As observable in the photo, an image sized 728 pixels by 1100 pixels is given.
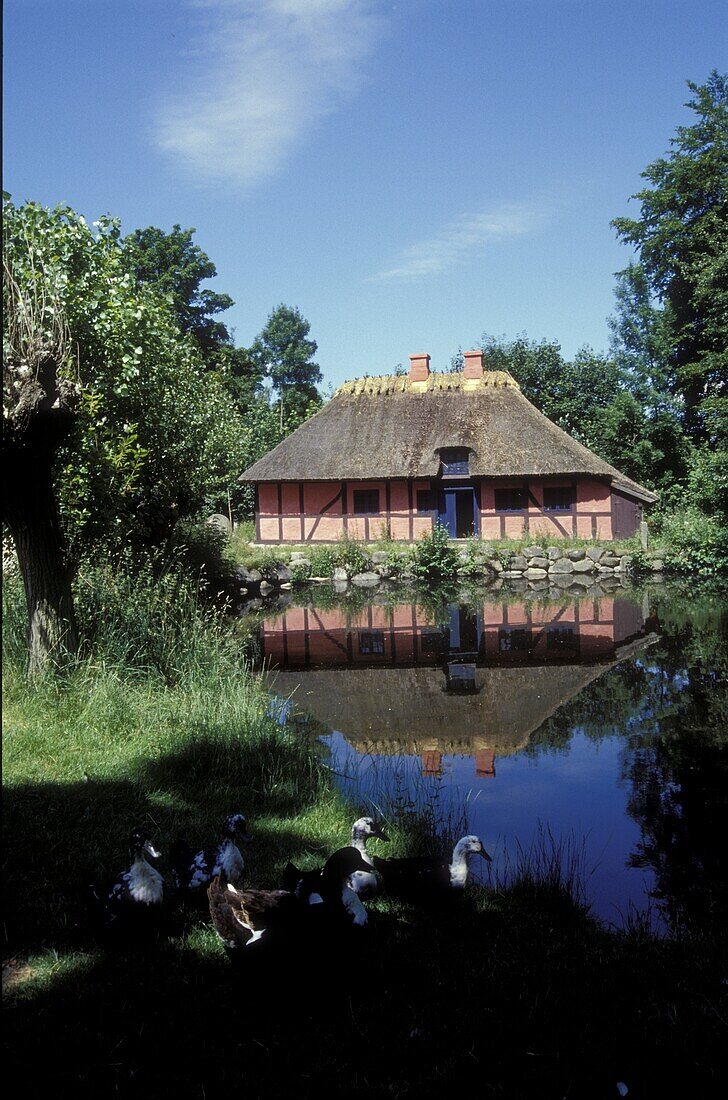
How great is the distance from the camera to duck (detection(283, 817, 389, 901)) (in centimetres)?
399

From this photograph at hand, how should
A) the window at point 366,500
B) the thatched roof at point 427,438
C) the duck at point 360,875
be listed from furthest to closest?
the window at point 366,500 < the thatched roof at point 427,438 < the duck at point 360,875

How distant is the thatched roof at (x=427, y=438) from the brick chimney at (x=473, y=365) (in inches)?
10.0

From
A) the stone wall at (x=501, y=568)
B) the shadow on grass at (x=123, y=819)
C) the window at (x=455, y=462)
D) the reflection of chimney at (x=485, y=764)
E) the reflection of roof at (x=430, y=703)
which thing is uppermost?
the window at (x=455, y=462)

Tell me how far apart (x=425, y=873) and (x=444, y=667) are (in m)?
8.05

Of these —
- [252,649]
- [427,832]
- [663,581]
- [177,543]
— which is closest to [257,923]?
[427,832]

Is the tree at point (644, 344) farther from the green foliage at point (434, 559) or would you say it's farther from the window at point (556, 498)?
the green foliage at point (434, 559)

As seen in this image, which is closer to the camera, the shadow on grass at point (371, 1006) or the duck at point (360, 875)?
the shadow on grass at point (371, 1006)

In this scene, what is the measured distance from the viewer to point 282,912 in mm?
3604

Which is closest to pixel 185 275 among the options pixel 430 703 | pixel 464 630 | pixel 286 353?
pixel 286 353

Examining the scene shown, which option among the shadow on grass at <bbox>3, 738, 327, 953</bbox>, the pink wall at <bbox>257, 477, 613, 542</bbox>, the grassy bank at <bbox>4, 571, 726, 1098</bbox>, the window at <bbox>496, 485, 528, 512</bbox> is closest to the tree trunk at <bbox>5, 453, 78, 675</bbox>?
the grassy bank at <bbox>4, 571, 726, 1098</bbox>

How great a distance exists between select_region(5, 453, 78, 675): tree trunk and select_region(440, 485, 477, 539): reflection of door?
21.3 m

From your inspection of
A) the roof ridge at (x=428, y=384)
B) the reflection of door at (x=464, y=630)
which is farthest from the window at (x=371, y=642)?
the roof ridge at (x=428, y=384)

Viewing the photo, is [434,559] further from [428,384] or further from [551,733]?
[551,733]

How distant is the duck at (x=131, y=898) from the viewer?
3.86 meters
